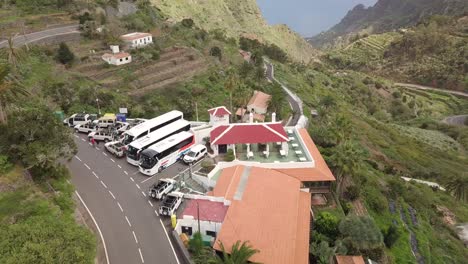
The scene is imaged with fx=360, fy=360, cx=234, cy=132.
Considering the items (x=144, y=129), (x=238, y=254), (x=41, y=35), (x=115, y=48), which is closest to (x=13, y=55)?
(x=115, y=48)

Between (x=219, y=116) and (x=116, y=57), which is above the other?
(x=116, y=57)

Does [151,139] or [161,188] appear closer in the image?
[161,188]

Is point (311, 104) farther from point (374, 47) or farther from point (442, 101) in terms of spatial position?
point (374, 47)

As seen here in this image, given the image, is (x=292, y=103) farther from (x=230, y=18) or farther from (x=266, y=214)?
(x=230, y=18)

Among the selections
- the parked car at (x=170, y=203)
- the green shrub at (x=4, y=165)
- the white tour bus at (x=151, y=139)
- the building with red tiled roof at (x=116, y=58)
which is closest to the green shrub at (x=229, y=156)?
the white tour bus at (x=151, y=139)

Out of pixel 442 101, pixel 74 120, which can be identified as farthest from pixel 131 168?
pixel 442 101

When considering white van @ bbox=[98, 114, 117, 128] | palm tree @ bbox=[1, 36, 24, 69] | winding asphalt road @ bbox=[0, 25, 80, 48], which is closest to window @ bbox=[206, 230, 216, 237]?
Answer: white van @ bbox=[98, 114, 117, 128]
